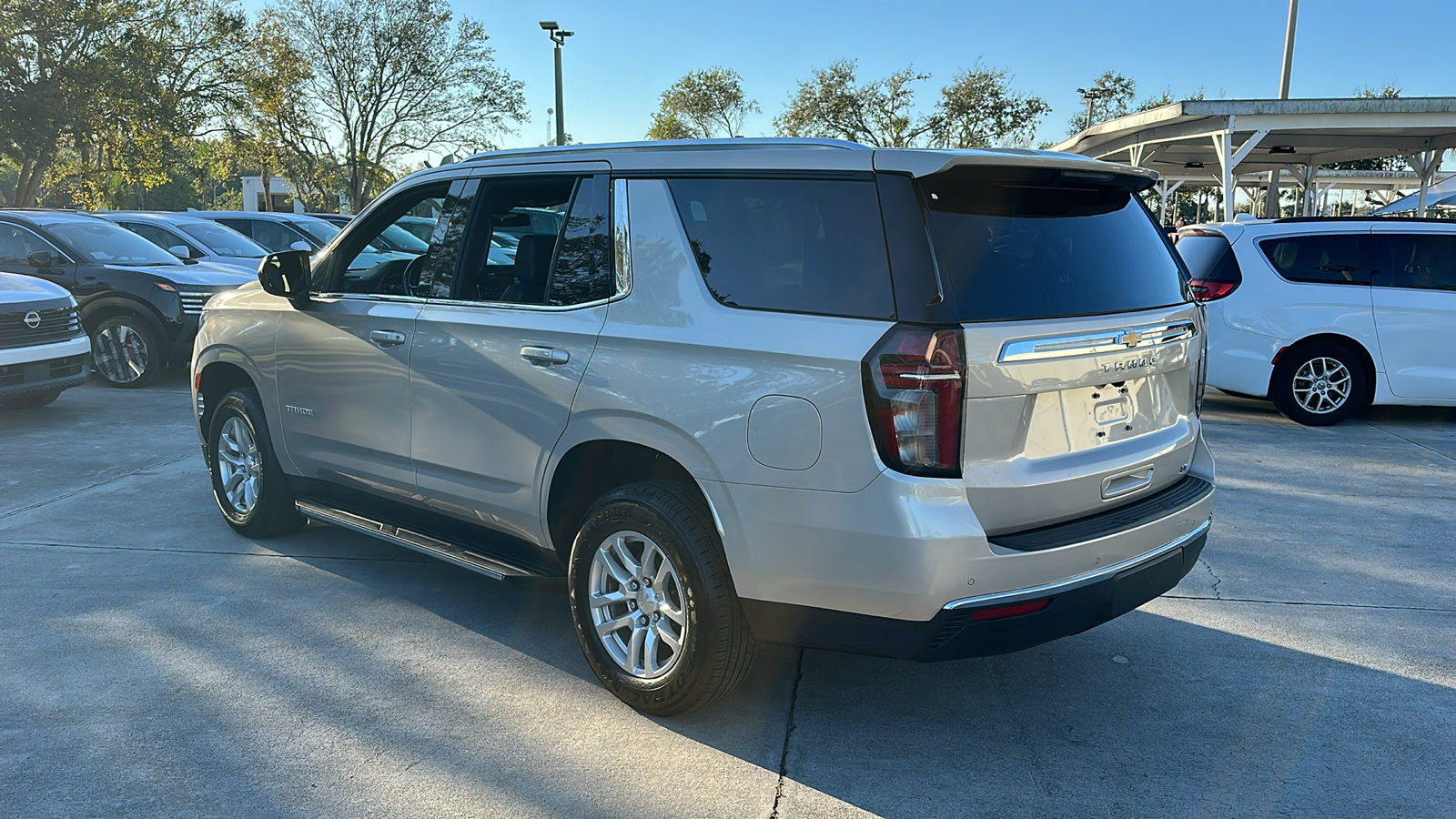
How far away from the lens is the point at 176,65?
27.3 metres

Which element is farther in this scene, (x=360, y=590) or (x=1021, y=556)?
(x=360, y=590)

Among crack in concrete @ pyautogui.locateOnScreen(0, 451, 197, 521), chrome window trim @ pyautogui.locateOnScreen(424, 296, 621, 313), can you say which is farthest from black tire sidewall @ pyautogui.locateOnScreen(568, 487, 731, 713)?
crack in concrete @ pyautogui.locateOnScreen(0, 451, 197, 521)

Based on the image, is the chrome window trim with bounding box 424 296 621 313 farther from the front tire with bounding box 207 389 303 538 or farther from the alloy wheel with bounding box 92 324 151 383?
the alloy wheel with bounding box 92 324 151 383

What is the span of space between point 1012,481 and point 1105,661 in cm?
144

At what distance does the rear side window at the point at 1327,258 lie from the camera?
857 centimetres

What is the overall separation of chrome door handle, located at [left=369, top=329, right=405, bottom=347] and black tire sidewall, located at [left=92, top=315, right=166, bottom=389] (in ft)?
23.7

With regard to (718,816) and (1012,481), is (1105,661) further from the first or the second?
(718,816)

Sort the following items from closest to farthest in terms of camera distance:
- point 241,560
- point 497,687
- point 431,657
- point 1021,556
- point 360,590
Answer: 1. point 1021,556
2. point 497,687
3. point 431,657
4. point 360,590
5. point 241,560

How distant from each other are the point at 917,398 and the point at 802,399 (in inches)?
13.0

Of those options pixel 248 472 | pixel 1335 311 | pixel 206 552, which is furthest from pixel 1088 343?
pixel 1335 311

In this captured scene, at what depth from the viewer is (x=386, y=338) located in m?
4.36

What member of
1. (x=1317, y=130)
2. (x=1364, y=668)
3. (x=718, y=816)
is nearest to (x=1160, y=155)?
(x=1317, y=130)

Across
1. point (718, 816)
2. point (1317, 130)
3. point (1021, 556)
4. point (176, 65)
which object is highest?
point (176, 65)

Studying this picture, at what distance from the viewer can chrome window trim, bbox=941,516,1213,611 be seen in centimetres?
290
